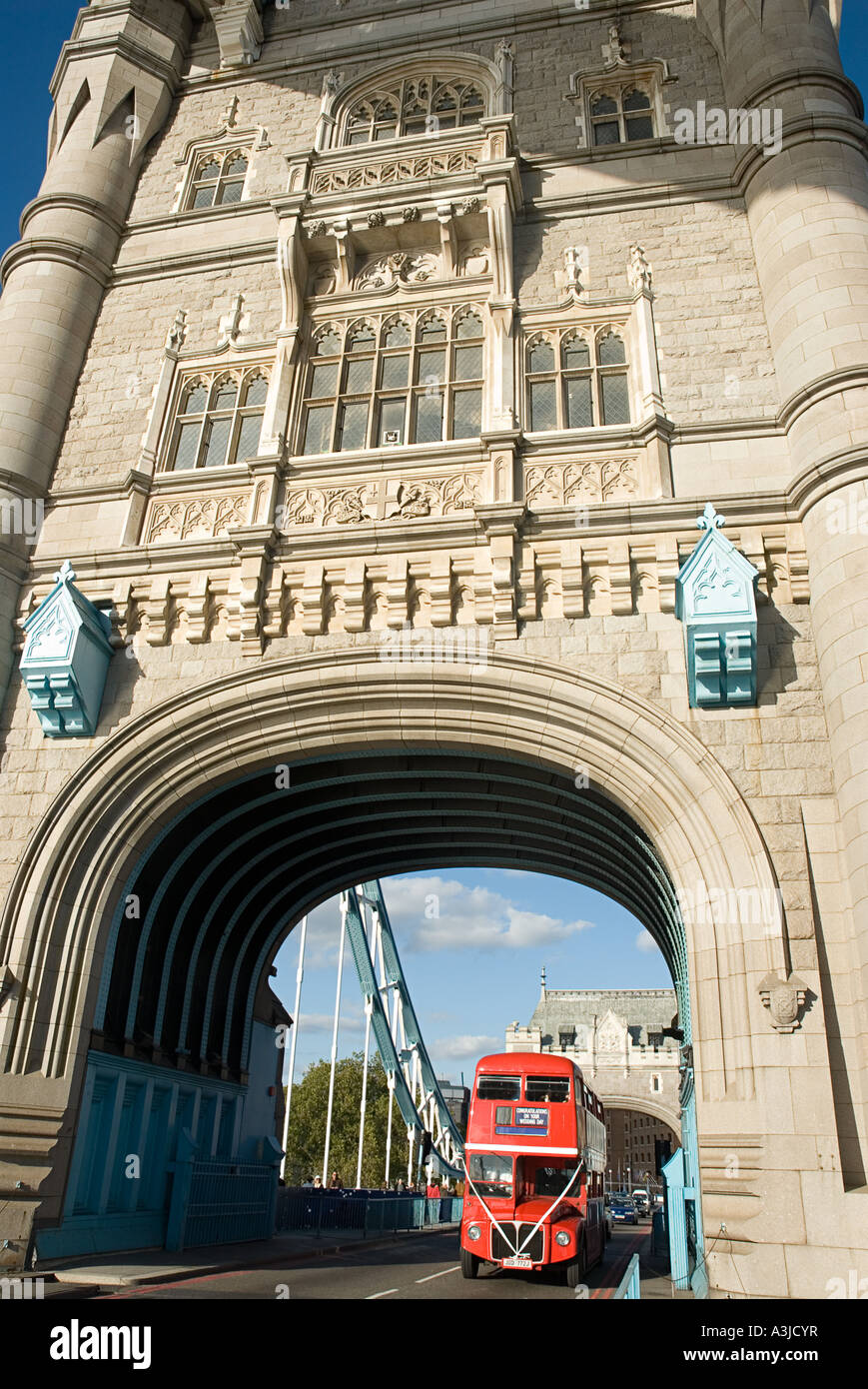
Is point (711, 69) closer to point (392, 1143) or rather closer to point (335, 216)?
point (335, 216)

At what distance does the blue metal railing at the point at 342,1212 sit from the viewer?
72.0 feet

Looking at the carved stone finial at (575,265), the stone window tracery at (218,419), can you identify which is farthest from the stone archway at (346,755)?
the carved stone finial at (575,265)

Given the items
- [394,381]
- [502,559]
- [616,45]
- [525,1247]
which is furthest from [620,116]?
[525,1247]

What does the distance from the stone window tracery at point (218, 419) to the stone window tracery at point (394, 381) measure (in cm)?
91

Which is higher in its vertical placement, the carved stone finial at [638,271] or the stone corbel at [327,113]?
the stone corbel at [327,113]

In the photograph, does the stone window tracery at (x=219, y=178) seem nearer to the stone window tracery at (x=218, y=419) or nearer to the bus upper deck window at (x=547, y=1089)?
the stone window tracery at (x=218, y=419)

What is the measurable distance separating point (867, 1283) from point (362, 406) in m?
12.3

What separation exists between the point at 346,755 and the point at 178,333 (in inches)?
309

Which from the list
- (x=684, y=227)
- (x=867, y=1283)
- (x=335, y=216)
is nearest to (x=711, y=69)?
(x=684, y=227)

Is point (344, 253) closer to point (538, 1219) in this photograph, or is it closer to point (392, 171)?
point (392, 171)

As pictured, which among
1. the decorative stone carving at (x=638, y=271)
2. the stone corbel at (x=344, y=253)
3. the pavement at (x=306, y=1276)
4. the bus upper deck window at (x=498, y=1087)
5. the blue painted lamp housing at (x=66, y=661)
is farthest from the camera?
the bus upper deck window at (x=498, y=1087)

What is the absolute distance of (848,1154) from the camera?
895 cm

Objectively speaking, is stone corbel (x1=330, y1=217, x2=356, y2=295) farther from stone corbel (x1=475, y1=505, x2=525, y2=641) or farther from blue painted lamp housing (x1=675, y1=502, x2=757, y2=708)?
blue painted lamp housing (x1=675, y1=502, x2=757, y2=708)

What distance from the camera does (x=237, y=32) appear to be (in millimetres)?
19531
